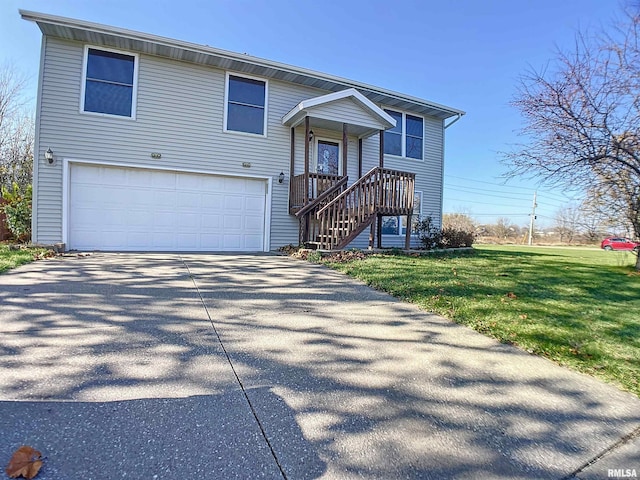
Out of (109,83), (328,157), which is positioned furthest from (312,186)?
(109,83)

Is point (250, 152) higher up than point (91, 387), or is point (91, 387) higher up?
point (250, 152)

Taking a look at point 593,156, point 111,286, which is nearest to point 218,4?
point 111,286

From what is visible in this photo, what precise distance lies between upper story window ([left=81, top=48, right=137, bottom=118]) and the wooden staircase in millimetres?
4970

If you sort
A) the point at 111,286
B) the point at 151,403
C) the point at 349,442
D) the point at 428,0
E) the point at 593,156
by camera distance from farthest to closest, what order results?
the point at 428,0, the point at 593,156, the point at 111,286, the point at 151,403, the point at 349,442

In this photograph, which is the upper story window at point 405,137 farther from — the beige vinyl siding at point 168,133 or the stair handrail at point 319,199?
the stair handrail at point 319,199

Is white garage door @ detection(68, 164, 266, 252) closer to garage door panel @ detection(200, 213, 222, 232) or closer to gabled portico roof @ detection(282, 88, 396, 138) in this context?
garage door panel @ detection(200, 213, 222, 232)

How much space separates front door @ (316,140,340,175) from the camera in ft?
33.1

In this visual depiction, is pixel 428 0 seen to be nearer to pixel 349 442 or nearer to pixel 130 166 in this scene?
pixel 130 166

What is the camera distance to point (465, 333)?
3.13 m

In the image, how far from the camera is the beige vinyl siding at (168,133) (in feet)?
24.2

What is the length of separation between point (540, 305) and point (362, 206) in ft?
14.6

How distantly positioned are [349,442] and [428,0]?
39.8 ft

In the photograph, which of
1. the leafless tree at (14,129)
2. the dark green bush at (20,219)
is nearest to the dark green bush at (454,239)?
the dark green bush at (20,219)

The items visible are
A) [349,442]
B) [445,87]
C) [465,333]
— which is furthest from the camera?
[445,87]
